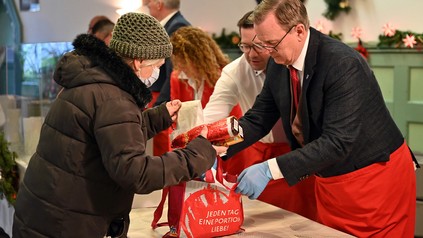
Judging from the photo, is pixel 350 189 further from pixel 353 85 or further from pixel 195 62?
pixel 195 62

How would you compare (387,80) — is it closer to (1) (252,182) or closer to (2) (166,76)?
(2) (166,76)

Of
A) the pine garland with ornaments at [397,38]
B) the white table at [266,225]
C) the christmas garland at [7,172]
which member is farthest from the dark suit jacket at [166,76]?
the white table at [266,225]

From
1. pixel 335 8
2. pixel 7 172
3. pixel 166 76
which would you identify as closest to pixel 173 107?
pixel 7 172

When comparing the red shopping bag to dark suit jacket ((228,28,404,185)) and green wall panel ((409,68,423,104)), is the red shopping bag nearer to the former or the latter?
dark suit jacket ((228,28,404,185))

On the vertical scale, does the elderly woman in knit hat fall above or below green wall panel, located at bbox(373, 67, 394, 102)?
above

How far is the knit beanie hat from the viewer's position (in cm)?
197

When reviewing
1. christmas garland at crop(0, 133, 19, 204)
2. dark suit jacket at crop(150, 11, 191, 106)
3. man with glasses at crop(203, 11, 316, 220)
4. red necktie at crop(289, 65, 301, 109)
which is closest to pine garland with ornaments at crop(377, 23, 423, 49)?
dark suit jacket at crop(150, 11, 191, 106)

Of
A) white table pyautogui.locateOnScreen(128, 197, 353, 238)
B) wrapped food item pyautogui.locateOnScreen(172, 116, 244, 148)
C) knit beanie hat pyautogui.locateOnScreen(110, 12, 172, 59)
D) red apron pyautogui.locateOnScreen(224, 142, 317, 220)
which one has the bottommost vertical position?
red apron pyautogui.locateOnScreen(224, 142, 317, 220)

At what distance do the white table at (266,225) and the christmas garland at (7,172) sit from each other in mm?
1439

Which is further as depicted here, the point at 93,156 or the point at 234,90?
the point at 234,90

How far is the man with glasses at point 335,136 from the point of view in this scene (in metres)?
2.45

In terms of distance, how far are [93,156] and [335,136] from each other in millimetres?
921

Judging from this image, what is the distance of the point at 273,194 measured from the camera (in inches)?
122

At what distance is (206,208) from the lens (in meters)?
2.35
